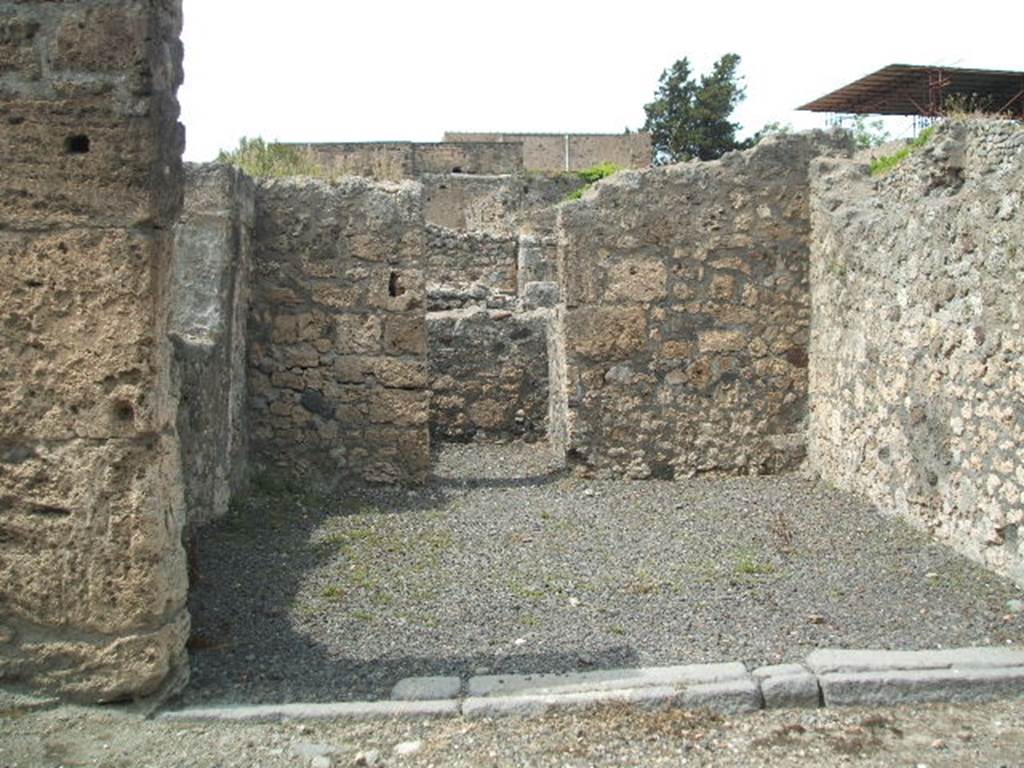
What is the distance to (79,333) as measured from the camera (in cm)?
367

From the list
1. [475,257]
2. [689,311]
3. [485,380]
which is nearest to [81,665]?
[689,311]

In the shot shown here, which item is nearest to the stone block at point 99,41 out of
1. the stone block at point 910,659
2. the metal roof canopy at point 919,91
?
the stone block at point 910,659

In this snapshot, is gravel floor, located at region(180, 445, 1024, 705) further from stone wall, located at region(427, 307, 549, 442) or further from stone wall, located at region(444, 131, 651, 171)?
stone wall, located at region(444, 131, 651, 171)

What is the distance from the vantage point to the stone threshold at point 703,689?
3.80 meters

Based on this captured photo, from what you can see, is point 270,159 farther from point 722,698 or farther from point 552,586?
point 722,698

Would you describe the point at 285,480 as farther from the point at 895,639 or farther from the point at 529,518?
the point at 895,639

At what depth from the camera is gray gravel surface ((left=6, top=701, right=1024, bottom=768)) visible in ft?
11.4

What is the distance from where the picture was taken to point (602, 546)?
247 inches

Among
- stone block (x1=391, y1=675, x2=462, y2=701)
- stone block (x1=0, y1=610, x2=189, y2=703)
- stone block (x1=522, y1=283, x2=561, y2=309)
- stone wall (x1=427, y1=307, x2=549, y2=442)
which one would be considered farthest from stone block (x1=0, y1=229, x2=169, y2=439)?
stone block (x1=522, y1=283, x2=561, y2=309)

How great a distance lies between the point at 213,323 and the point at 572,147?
99.3 ft

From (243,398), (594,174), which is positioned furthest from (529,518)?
(594,174)

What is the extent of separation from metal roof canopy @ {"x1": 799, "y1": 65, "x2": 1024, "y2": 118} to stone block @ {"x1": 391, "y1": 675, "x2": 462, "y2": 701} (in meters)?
12.6

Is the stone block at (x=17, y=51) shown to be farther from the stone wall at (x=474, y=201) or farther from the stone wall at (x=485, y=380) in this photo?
the stone wall at (x=474, y=201)

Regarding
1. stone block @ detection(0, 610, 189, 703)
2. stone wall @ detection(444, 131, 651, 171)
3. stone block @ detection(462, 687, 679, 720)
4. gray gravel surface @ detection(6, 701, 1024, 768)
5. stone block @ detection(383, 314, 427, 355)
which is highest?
stone wall @ detection(444, 131, 651, 171)
